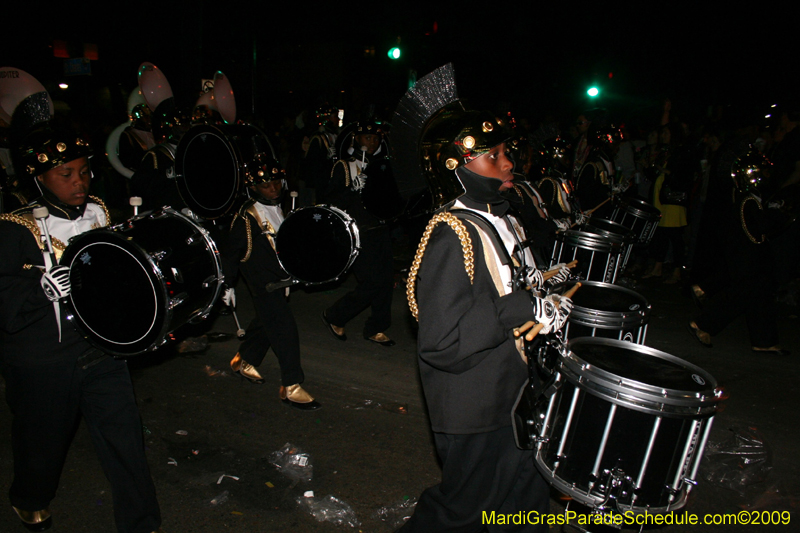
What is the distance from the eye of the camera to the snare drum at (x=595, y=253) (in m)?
4.96

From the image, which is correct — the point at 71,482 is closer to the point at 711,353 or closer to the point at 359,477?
the point at 359,477

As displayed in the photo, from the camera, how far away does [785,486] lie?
363 cm

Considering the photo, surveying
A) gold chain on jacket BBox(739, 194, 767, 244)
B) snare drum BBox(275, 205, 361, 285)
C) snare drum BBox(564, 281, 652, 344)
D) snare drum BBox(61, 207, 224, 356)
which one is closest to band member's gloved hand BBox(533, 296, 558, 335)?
snare drum BBox(564, 281, 652, 344)

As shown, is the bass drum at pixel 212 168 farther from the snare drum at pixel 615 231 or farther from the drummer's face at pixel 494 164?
the snare drum at pixel 615 231

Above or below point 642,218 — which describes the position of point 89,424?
below

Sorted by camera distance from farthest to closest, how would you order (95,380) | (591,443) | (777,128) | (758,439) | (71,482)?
1. (777,128)
2. (758,439)
3. (71,482)
4. (95,380)
5. (591,443)

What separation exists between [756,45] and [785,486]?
17.3 meters

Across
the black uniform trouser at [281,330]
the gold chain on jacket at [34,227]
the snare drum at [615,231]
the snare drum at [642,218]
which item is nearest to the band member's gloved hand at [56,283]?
the gold chain on jacket at [34,227]

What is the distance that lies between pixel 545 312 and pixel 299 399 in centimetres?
289

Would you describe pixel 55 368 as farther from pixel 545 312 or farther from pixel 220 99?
pixel 220 99

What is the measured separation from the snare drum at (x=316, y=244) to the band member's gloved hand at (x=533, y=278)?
230 cm

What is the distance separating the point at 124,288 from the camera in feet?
8.48

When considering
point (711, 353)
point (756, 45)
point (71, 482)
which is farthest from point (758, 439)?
point (756, 45)

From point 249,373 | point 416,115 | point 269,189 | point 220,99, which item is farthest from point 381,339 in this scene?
point 220,99
